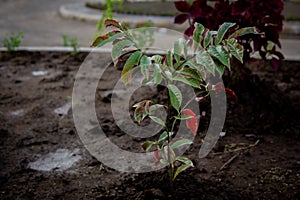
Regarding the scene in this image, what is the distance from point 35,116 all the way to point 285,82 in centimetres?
184

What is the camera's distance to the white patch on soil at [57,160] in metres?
2.20

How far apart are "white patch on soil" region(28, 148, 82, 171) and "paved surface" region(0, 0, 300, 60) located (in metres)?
2.82

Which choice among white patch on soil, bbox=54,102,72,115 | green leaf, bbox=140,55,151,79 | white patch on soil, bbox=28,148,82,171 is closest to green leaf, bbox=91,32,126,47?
green leaf, bbox=140,55,151,79

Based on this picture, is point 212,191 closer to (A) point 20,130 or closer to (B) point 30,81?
(A) point 20,130

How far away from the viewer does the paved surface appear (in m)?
5.28

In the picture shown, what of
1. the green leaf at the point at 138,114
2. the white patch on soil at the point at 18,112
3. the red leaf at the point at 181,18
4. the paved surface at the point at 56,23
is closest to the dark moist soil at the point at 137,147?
the white patch on soil at the point at 18,112

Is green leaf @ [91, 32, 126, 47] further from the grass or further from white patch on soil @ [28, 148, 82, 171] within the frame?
the grass

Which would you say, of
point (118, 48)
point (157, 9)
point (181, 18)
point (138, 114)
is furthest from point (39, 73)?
point (157, 9)

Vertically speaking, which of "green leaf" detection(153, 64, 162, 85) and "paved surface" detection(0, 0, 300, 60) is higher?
"green leaf" detection(153, 64, 162, 85)

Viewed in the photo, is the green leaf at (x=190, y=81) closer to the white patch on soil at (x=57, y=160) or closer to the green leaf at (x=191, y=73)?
the green leaf at (x=191, y=73)

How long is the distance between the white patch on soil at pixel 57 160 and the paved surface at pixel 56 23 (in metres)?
2.82

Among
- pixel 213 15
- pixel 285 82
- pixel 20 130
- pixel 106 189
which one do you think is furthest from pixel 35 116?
pixel 285 82

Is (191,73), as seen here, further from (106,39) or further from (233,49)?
(106,39)

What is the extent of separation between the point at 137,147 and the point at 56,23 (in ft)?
16.1
